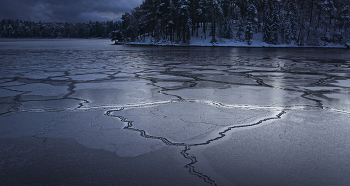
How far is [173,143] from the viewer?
3.33 metres

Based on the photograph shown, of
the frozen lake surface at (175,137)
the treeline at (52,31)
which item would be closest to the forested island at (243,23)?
the frozen lake surface at (175,137)

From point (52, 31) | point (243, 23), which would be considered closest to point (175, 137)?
point (243, 23)

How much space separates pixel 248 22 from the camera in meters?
56.2

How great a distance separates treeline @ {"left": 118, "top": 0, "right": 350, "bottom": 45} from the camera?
5659cm

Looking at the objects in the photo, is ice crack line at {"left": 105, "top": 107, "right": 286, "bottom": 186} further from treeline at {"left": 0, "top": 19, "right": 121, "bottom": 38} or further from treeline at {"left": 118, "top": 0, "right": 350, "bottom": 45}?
treeline at {"left": 0, "top": 19, "right": 121, "bottom": 38}

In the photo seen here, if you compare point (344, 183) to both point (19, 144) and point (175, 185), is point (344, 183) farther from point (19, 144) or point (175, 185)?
point (19, 144)

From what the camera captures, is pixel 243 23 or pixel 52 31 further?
pixel 52 31

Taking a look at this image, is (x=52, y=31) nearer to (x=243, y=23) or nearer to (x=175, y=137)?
(x=243, y=23)

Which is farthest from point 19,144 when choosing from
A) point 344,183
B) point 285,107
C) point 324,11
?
point 324,11

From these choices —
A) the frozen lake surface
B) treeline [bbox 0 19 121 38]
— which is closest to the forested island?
the frozen lake surface

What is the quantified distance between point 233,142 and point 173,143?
0.77 meters

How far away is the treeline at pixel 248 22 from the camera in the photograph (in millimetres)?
56594

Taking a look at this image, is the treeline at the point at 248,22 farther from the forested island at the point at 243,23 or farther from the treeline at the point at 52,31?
the treeline at the point at 52,31

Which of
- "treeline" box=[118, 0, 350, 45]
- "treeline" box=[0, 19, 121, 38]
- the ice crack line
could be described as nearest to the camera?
the ice crack line
